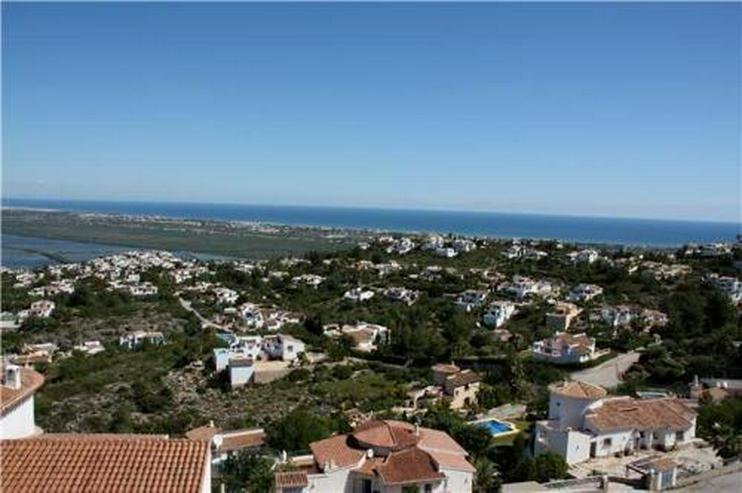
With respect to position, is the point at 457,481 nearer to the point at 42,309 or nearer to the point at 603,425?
the point at 603,425

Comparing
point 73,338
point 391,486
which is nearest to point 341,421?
point 391,486

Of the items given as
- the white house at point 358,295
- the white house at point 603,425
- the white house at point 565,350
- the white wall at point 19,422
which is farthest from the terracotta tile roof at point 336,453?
the white house at point 358,295

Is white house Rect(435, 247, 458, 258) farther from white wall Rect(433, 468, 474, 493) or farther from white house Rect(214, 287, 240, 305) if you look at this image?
white wall Rect(433, 468, 474, 493)

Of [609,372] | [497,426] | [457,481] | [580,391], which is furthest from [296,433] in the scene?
[609,372]

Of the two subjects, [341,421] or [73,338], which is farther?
[73,338]

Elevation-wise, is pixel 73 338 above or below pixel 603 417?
below

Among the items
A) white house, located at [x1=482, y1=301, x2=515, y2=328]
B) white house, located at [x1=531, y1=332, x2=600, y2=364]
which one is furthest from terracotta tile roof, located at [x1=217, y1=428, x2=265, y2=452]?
white house, located at [x1=482, y1=301, x2=515, y2=328]

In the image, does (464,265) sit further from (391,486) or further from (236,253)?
(391,486)
